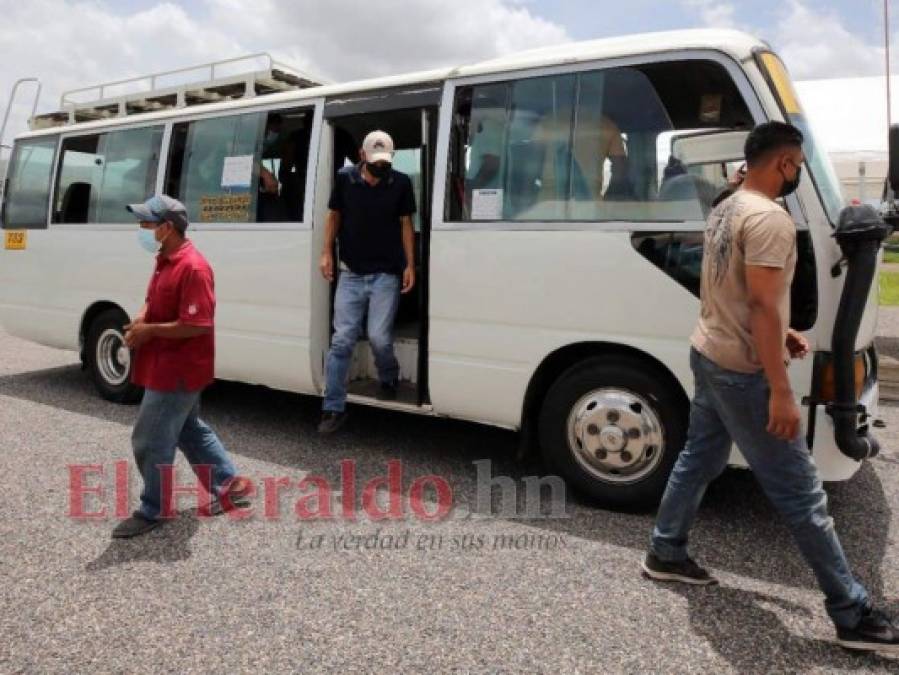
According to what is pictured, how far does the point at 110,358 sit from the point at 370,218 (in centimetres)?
297

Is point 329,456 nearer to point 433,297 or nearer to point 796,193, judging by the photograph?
point 433,297

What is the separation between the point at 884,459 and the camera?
4.67 m

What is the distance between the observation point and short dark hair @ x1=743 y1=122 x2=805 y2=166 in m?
2.49

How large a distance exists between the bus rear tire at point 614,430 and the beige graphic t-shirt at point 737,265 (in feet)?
2.86

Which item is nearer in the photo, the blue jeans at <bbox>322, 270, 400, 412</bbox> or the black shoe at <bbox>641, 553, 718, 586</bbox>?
the black shoe at <bbox>641, 553, 718, 586</bbox>

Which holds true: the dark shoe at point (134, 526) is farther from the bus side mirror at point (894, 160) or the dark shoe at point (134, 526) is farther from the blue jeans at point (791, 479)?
the bus side mirror at point (894, 160)

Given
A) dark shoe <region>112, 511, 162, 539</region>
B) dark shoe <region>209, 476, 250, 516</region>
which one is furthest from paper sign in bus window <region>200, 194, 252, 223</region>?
dark shoe <region>112, 511, 162, 539</region>

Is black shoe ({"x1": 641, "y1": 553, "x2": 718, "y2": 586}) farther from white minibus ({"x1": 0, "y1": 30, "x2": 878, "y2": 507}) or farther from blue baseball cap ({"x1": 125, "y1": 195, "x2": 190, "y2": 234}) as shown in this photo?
blue baseball cap ({"x1": 125, "y1": 195, "x2": 190, "y2": 234})

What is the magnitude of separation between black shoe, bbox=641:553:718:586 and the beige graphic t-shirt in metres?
0.94

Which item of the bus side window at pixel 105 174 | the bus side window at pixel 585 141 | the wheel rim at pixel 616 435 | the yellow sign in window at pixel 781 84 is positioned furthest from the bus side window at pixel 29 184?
the yellow sign in window at pixel 781 84

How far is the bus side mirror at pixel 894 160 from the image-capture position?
3.34 meters

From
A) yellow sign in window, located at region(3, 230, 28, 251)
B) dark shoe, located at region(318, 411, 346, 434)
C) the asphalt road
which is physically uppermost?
yellow sign in window, located at region(3, 230, 28, 251)

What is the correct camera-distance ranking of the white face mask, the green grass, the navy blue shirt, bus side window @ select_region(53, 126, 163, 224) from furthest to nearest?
the green grass
bus side window @ select_region(53, 126, 163, 224)
the navy blue shirt
the white face mask

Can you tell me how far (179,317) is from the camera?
332 cm
